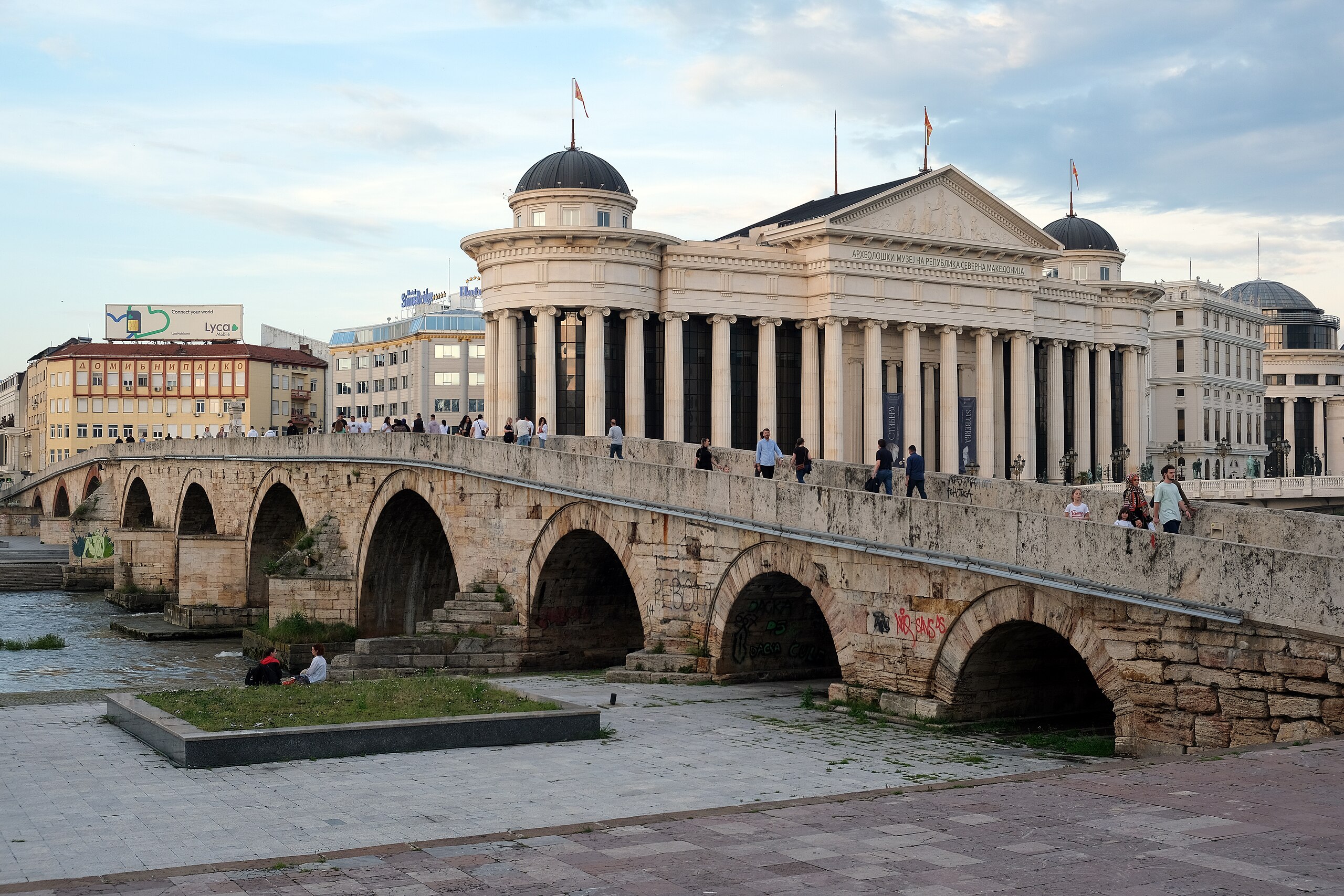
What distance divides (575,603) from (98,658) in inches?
646

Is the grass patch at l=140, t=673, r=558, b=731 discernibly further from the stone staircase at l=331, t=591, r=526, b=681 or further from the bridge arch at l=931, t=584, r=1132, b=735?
the stone staircase at l=331, t=591, r=526, b=681

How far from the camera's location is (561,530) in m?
25.3

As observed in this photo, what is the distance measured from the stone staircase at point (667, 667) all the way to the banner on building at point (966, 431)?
145ft

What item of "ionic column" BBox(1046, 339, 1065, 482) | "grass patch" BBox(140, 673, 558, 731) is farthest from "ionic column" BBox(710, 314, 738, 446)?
"grass patch" BBox(140, 673, 558, 731)

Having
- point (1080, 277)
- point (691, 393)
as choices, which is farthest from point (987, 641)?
point (1080, 277)

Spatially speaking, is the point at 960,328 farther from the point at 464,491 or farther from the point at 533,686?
the point at 533,686

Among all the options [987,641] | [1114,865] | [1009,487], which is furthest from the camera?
[1009,487]

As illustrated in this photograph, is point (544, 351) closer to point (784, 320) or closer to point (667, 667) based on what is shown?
point (784, 320)

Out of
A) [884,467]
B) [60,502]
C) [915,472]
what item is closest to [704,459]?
[884,467]

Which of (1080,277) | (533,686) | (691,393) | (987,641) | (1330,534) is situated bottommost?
(533,686)

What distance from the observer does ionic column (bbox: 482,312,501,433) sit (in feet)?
186

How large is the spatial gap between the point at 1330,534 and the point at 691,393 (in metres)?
43.7

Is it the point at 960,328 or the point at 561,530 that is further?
the point at 960,328

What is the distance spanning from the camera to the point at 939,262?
62.2m
